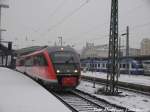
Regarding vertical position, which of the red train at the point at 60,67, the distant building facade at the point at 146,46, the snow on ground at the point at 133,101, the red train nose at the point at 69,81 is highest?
the distant building facade at the point at 146,46

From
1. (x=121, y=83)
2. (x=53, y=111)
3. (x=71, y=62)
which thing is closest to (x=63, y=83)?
(x=71, y=62)

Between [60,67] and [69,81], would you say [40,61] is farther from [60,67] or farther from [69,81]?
[69,81]

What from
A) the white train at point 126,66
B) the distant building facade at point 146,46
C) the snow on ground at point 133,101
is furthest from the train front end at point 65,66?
the distant building facade at point 146,46

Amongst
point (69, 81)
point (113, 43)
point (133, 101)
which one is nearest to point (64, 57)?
point (69, 81)

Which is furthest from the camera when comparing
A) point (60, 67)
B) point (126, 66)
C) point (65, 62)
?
point (126, 66)

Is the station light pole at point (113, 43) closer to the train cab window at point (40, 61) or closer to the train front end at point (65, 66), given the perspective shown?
the train front end at point (65, 66)

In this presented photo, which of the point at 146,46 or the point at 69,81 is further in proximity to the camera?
the point at 146,46

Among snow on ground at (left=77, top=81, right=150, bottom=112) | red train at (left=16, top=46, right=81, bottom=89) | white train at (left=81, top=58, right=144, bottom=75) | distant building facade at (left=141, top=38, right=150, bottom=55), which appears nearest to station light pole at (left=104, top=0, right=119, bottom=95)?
snow on ground at (left=77, top=81, right=150, bottom=112)

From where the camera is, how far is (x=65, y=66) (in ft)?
62.0

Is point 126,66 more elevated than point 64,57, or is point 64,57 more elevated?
point 64,57

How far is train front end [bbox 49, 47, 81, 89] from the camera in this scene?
60.7 ft

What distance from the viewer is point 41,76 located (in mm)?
20594

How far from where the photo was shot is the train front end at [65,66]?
18.5 meters

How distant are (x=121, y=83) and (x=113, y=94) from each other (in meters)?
8.91
